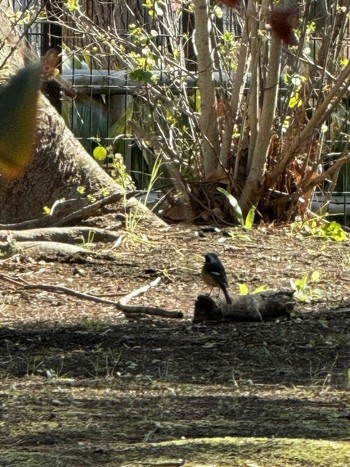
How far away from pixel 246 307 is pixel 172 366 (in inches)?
40.4

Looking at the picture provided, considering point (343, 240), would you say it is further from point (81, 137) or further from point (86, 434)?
point (86, 434)

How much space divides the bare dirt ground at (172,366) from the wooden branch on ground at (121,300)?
5cm

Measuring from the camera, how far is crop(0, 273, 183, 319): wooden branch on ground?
19.9 feet

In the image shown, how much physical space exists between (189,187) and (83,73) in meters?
3.19

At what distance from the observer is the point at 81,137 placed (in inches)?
467

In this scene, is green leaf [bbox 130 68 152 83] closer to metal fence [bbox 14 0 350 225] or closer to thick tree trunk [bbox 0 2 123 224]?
thick tree trunk [bbox 0 2 123 224]

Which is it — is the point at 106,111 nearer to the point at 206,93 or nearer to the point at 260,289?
the point at 206,93

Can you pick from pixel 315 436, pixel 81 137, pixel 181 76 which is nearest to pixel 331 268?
pixel 181 76

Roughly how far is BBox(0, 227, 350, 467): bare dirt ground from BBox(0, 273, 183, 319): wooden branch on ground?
0.15 feet

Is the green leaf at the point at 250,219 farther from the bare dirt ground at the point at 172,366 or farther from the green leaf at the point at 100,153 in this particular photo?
Result: the green leaf at the point at 100,153

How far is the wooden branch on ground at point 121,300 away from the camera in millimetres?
6074

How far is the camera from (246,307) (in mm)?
6004

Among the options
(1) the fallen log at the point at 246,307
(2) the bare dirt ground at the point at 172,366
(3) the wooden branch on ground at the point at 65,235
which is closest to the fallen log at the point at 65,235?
(3) the wooden branch on ground at the point at 65,235

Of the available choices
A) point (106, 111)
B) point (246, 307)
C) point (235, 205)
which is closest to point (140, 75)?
point (235, 205)
